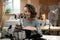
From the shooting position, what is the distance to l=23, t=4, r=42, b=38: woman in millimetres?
1355

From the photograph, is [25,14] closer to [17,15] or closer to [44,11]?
[17,15]

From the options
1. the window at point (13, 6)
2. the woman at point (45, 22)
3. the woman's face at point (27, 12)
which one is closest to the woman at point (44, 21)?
the woman at point (45, 22)

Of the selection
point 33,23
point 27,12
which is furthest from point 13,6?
point 33,23

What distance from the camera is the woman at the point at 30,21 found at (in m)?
1.36

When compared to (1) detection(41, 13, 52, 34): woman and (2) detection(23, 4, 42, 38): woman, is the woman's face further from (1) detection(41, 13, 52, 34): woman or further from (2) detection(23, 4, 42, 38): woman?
(1) detection(41, 13, 52, 34): woman

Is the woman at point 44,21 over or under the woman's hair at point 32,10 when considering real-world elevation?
under

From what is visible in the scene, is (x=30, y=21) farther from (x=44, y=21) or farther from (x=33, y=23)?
(x=44, y=21)

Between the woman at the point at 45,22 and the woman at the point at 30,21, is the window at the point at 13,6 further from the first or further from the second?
the woman at the point at 45,22

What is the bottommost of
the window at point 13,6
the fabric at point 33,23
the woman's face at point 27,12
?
the fabric at point 33,23

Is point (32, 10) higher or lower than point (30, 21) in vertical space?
higher

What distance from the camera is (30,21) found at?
53.4 inches

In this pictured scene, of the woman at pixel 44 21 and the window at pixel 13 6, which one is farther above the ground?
the window at pixel 13 6

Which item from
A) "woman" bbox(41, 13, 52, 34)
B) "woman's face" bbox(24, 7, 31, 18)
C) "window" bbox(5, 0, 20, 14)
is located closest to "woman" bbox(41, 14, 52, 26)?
"woman" bbox(41, 13, 52, 34)

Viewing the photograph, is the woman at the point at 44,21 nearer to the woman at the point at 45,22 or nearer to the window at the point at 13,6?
the woman at the point at 45,22
